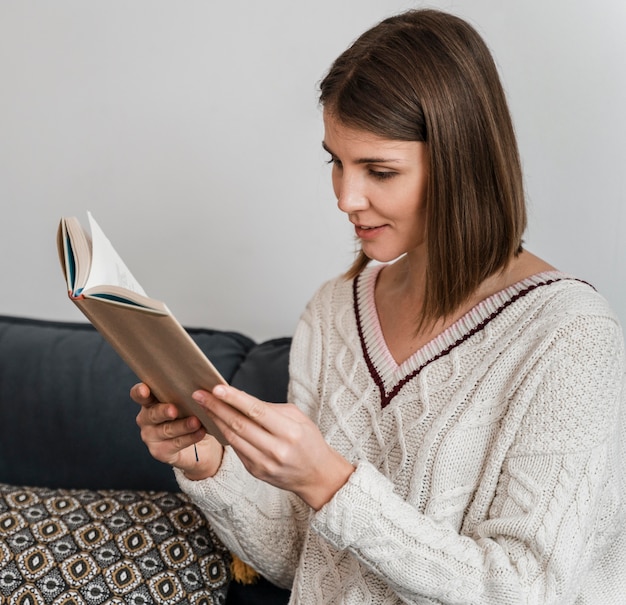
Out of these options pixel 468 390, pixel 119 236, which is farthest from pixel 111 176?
pixel 468 390

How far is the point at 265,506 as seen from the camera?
1329 millimetres

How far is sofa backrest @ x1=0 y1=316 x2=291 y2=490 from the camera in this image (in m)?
1.62

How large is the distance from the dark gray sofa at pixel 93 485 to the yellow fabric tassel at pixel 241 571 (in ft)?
0.06

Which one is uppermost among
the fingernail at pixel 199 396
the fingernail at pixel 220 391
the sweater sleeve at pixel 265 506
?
the fingernail at pixel 220 391

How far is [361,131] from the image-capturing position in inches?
43.5

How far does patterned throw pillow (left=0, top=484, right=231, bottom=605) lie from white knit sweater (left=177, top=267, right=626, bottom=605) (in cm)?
10

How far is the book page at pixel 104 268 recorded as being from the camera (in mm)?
862

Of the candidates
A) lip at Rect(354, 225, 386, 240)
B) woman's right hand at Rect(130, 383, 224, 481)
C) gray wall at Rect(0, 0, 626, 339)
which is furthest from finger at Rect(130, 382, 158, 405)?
gray wall at Rect(0, 0, 626, 339)

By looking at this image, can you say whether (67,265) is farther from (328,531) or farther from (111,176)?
(111,176)

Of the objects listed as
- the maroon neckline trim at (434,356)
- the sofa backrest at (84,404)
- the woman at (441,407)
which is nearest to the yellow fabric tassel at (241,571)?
the woman at (441,407)

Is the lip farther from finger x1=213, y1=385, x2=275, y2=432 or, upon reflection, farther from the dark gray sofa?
the dark gray sofa

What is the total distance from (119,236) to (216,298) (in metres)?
0.27

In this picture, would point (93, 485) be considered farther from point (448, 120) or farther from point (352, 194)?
point (448, 120)

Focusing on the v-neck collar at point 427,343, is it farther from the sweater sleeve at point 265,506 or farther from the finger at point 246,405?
the finger at point 246,405
